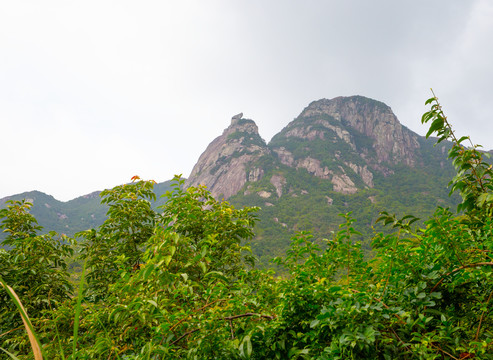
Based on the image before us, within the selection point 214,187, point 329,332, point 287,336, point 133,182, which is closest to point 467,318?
point 329,332

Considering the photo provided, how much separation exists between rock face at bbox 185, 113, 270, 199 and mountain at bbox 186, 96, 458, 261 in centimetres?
57

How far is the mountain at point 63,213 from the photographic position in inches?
4269

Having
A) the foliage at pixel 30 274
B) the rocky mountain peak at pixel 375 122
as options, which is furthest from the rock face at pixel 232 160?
the foliage at pixel 30 274

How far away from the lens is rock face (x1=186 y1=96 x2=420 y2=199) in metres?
126

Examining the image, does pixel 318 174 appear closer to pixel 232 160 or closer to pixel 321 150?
pixel 321 150

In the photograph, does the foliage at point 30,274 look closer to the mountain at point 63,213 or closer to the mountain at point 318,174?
the mountain at point 318,174

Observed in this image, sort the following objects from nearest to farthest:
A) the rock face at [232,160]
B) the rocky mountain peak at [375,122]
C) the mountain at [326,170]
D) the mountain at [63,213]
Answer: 1. the mountain at [326,170]
2. the mountain at [63,213]
3. the rock face at [232,160]
4. the rocky mountain peak at [375,122]

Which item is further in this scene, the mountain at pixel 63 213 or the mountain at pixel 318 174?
the mountain at pixel 63 213

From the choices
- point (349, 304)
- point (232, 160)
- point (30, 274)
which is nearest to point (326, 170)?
point (232, 160)

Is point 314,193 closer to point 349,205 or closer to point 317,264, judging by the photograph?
point 349,205

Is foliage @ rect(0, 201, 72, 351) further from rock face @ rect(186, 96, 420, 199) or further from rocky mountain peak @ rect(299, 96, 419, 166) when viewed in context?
rocky mountain peak @ rect(299, 96, 419, 166)

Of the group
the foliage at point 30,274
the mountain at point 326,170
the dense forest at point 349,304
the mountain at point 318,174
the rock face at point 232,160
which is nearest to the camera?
the dense forest at point 349,304

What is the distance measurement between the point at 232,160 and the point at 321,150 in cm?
5083

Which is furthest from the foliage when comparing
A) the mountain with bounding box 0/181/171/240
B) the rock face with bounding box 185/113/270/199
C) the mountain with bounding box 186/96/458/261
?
the rock face with bounding box 185/113/270/199
